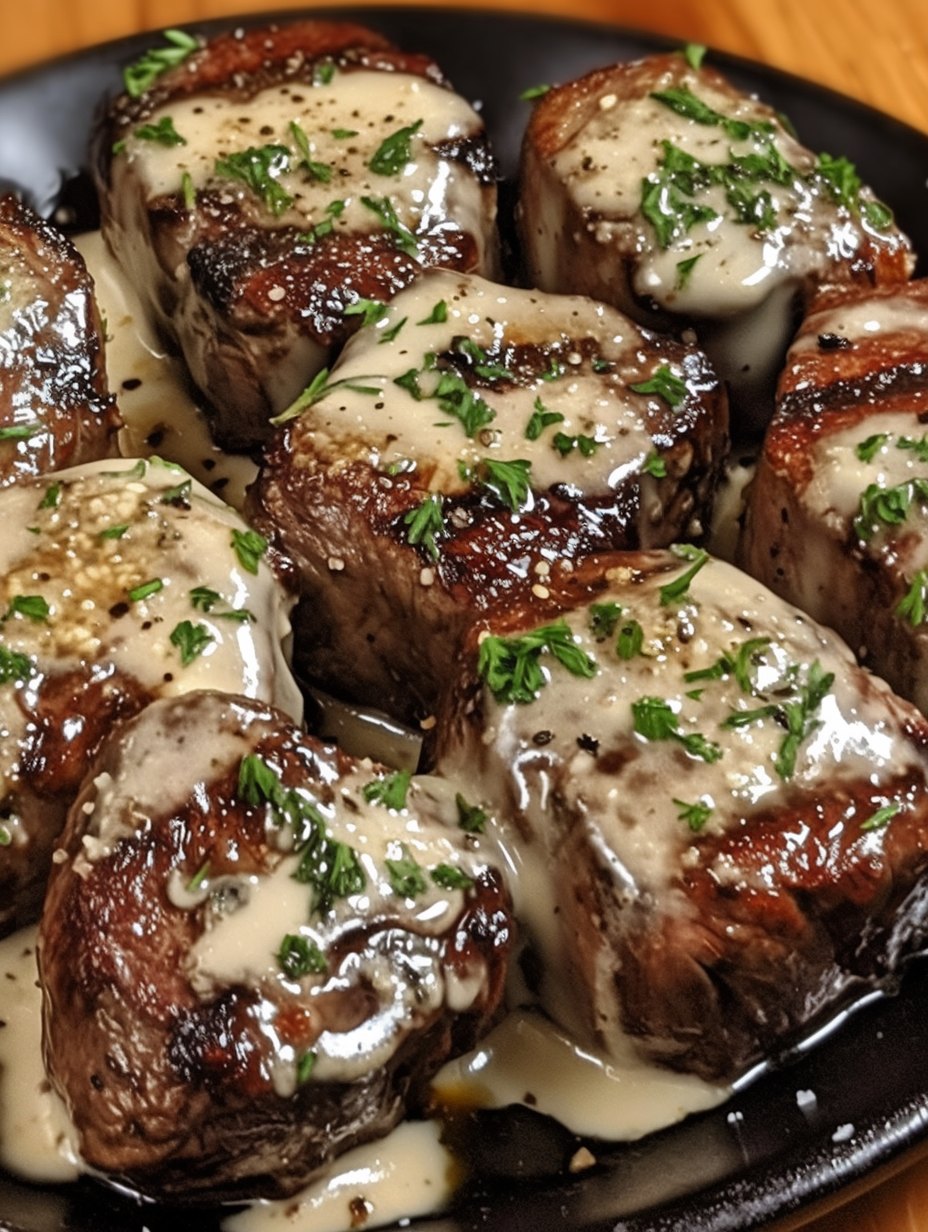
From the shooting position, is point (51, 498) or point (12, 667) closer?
point (12, 667)

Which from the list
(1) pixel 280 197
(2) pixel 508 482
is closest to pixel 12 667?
(2) pixel 508 482

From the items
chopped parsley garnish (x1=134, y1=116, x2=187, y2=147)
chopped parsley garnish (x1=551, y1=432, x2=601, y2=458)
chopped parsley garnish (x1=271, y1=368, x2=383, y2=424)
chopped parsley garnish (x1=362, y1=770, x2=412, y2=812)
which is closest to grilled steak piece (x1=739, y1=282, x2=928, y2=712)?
chopped parsley garnish (x1=551, y1=432, x2=601, y2=458)

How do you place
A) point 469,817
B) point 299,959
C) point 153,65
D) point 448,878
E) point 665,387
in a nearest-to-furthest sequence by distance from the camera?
point 299,959, point 448,878, point 469,817, point 665,387, point 153,65

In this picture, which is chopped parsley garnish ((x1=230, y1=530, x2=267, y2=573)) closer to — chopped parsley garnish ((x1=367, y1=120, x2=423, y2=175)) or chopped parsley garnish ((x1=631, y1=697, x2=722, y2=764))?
chopped parsley garnish ((x1=631, y1=697, x2=722, y2=764))

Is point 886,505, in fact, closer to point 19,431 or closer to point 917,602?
point 917,602

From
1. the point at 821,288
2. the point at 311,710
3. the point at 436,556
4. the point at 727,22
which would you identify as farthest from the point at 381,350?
the point at 727,22

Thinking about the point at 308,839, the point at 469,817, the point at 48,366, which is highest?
the point at 48,366

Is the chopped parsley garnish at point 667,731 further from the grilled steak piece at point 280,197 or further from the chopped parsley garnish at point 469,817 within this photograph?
the grilled steak piece at point 280,197

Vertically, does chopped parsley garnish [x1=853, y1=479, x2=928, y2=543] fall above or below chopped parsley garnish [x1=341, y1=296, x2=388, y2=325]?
below
